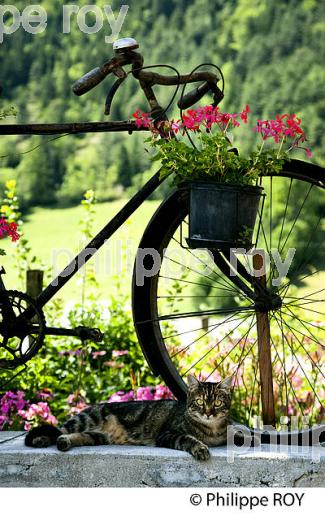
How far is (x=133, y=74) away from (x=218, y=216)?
0.61 metres

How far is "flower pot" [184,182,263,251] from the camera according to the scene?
108 inches

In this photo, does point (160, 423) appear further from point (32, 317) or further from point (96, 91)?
point (96, 91)

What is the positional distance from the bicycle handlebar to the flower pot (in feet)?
1.30

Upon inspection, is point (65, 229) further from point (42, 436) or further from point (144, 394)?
point (42, 436)

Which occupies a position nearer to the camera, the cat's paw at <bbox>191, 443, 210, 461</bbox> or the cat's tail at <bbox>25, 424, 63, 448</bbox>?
the cat's paw at <bbox>191, 443, 210, 461</bbox>

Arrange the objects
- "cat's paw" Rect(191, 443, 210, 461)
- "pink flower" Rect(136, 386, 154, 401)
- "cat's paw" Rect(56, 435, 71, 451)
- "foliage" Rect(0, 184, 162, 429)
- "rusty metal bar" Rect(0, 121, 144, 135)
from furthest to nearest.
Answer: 1. "foliage" Rect(0, 184, 162, 429)
2. "pink flower" Rect(136, 386, 154, 401)
3. "rusty metal bar" Rect(0, 121, 144, 135)
4. "cat's paw" Rect(56, 435, 71, 451)
5. "cat's paw" Rect(191, 443, 210, 461)

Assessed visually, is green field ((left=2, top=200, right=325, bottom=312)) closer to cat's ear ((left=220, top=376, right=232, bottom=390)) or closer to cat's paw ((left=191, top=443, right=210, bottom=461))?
cat's ear ((left=220, top=376, right=232, bottom=390))

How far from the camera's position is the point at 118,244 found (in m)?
Result: 5.34

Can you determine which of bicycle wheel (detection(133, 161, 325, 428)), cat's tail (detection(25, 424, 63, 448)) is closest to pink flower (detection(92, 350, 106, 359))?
bicycle wheel (detection(133, 161, 325, 428))

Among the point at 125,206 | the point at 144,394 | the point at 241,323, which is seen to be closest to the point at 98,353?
the point at 144,394

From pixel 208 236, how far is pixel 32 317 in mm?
646

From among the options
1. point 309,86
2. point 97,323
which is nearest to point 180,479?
point 97,323

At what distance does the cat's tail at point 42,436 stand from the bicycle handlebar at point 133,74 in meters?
0.98
